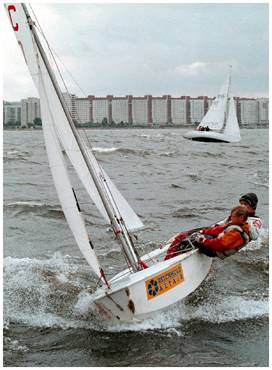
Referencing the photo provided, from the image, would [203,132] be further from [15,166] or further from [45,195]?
[45,195]

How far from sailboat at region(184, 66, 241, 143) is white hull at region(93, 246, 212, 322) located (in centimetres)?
2389

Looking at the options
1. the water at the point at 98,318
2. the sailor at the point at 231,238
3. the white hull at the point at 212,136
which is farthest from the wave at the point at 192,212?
the white hull at the point at 212,136

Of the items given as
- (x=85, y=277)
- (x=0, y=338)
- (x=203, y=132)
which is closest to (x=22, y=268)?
(x=85, y=277)

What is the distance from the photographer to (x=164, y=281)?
14.5 feet

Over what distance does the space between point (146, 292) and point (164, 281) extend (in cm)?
21

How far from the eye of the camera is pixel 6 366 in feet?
12.7

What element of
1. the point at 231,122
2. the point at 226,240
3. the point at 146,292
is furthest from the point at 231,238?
the point at 231,122

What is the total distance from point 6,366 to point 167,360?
3.93 feet

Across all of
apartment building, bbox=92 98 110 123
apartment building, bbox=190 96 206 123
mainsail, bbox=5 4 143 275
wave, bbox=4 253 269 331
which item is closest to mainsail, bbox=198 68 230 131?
wave, bbox=4 253 269 331

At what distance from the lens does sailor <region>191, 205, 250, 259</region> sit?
454 cm

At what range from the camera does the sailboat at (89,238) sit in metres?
4.31

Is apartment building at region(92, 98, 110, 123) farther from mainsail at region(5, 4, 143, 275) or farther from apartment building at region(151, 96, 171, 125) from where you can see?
mainsail at region(5, 4, 143, 275)

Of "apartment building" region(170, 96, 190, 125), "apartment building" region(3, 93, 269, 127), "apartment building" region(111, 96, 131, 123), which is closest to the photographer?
"apartment building" region(3, 93, 269, 127)

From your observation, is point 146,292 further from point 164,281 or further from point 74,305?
point 74,305
